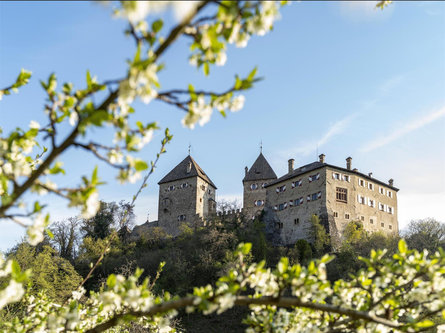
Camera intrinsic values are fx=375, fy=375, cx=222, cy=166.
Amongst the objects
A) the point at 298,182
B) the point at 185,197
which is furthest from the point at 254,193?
the point at 185,197

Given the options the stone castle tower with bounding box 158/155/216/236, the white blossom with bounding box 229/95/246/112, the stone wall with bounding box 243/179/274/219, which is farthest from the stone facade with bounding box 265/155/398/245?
the white blossom with bounding box 229/95/246/112

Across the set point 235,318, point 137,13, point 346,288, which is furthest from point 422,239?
point 137,13

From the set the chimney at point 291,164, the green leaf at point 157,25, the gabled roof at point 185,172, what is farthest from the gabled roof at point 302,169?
the green leaf at point 157,25

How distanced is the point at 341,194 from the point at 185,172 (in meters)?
25.8

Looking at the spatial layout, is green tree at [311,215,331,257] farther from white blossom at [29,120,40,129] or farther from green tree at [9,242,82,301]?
white blossom at [29,120,40,129]

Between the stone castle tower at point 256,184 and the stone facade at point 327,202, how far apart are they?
4.68 metres

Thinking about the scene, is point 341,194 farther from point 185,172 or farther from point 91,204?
point 91,204

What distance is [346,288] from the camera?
3.76 metres

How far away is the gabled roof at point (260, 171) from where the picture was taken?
57.5m

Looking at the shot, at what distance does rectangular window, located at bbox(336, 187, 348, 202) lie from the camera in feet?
149

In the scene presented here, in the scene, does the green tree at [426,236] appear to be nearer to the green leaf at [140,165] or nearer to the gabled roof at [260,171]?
the gabled roof at [260,171]

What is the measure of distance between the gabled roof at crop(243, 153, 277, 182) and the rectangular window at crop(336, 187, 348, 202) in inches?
517

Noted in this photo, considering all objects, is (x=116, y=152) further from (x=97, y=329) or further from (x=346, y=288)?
(x=346, y=288)

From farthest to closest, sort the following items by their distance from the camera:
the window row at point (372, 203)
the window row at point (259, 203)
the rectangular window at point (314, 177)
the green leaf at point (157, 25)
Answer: the window row at point (259, 203) → the window row at point (372, 203) → the rectangular window at point (314, 177) → the green leaf at point (157, 25)
